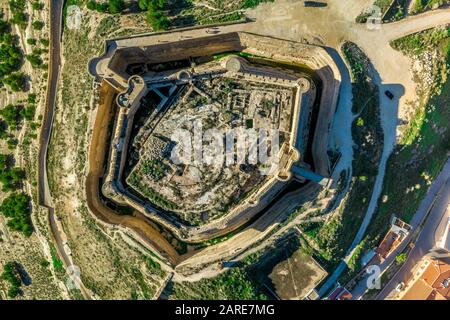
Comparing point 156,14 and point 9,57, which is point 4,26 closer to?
point 9,57

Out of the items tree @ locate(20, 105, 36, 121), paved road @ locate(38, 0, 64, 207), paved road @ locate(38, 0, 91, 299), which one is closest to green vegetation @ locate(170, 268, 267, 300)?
paved road @ locate(38, 0, 91, 299)

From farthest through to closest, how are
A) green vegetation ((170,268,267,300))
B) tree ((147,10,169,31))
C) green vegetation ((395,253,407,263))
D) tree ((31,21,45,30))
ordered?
1. green vegetation ((395,253,407,263))
2. tree ((31,21,45,30))
3. green vegetation ((170,268,267,300))
4. tree ((147,10,169,31))

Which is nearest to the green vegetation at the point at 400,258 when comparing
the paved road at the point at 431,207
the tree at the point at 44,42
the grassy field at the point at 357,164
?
the paved road at the point at 431,207

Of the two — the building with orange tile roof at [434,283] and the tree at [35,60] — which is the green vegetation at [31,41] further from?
the building with orange tile roof at [434,283]

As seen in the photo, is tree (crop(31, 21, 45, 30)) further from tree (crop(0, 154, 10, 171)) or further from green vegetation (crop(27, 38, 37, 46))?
tree (crop(0, 154, 10, 171))

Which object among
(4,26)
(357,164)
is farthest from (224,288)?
(4,26)

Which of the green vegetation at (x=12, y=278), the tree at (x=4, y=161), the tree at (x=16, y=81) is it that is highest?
the tree at (x=16, y=81)

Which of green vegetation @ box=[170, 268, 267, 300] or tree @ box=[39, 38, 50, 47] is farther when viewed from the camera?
tree @ box=[39, 38, 50, 47]
